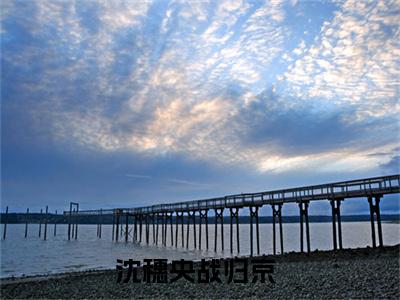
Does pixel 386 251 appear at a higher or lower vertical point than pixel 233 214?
lower

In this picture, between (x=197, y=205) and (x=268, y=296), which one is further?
(x=197, y=205)

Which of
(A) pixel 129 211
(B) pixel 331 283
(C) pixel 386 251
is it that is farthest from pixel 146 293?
(A) pixel 129 211

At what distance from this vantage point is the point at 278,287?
43.7ft

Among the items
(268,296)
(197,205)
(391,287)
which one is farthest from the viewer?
(197,205)

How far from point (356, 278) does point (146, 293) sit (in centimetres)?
772

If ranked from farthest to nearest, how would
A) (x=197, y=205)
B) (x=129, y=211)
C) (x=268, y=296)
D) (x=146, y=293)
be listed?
1. (x=129, y=211)
2. (x=197, y=205)
3. (x=146, y=293)
4. (x=268, y=296)

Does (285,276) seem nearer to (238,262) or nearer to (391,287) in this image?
(391,287)

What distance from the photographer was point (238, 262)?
896 inches

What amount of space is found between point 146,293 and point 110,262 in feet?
71.3

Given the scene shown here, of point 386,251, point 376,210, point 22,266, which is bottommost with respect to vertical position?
point 22,266

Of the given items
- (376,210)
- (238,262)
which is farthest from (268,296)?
(376,210)

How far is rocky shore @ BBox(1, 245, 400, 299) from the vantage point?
11.7m

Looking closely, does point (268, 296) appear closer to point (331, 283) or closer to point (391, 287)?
point (331, 283)

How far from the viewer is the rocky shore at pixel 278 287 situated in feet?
38.5
